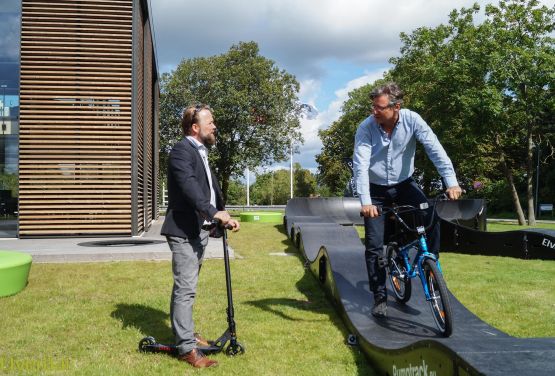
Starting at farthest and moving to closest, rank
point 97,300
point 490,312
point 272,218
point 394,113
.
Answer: point 272,218, point 97,300, point 490,312, point 394,113

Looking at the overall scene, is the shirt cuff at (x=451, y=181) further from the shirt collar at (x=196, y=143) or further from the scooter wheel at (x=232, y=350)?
the scooter wheel at (x=232, y=350)

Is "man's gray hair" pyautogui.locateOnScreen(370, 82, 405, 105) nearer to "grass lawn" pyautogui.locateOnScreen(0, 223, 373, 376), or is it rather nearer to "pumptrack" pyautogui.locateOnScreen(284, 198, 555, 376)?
"pumptrack" pyautogui.locateOnScreen(284, 198, 555, 376)

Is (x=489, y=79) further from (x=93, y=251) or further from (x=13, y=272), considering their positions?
(x=13, y=272)

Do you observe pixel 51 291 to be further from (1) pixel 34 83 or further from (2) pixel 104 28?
(2) pixel 104 28

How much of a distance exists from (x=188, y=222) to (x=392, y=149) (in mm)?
1983

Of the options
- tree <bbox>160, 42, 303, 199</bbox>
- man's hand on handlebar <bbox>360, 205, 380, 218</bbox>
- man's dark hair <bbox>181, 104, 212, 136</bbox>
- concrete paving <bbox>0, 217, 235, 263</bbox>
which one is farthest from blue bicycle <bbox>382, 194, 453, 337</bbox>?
tree <bbox>160, 42, 303, 199</bbox>

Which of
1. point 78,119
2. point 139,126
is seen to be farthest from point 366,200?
point 139,126

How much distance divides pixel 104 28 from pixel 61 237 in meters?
5.31

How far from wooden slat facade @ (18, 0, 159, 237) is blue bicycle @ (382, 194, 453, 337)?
9134 mm

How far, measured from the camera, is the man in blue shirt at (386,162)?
15.1 ft

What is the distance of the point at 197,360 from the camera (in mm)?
3967

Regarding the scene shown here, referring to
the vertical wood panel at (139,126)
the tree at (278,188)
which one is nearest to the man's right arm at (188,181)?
the vertical wood panel at (139,126)

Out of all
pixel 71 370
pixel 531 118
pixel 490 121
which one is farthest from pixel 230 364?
pixel 531 118

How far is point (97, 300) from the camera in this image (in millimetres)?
6273
